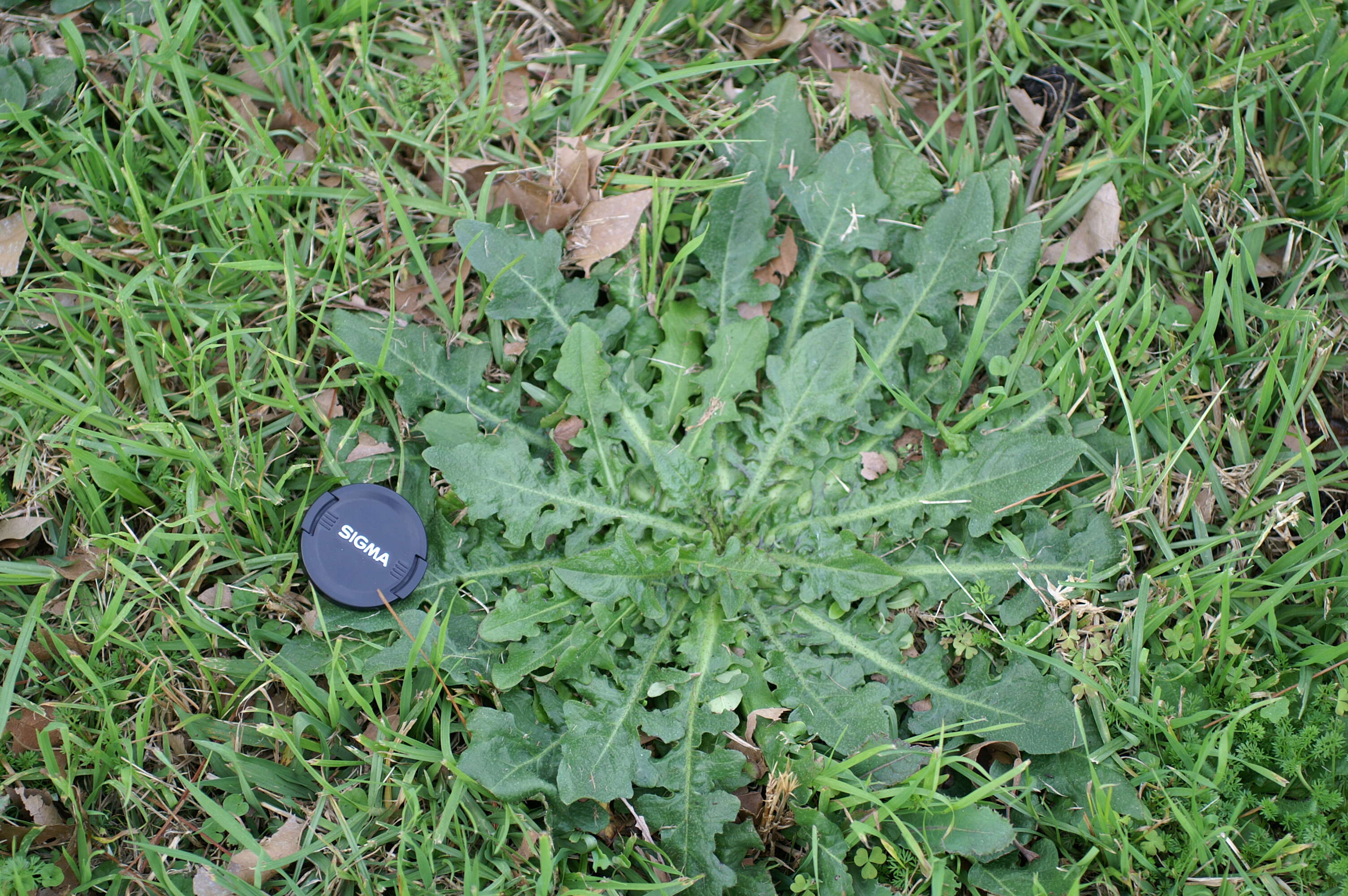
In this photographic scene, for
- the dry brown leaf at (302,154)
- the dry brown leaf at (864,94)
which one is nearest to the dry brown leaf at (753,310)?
the dry brown leaf at (864,94)

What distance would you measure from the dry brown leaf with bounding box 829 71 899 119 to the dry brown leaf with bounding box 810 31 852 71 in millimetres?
102

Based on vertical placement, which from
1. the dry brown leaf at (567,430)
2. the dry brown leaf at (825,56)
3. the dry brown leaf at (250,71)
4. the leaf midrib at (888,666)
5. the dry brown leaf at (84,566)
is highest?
the dry brown leaf at (825,56)

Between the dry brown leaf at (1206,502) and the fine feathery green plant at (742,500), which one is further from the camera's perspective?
the dry brown leaf at (1206,502)

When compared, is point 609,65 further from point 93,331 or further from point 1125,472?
point 1125,472

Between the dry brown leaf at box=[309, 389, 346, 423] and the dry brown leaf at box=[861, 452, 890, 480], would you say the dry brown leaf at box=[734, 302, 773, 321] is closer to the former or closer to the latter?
the dry brown leaf at box=[861, 452, 890, 480]

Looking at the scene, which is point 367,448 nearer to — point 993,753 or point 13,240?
point 13,240

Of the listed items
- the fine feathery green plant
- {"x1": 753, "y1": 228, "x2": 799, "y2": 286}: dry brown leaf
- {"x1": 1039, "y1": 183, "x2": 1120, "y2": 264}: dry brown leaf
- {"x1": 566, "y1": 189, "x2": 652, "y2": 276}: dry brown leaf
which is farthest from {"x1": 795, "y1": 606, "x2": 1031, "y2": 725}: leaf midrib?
{"x1": 1039, "y1": 183, "x2": 1120, "y2": 264}: dry brown leaf

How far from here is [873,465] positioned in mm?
3400

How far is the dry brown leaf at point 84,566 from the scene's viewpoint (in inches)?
126

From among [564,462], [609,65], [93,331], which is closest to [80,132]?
[93,331]

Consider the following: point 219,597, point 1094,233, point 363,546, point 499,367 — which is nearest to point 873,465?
point 1094,233

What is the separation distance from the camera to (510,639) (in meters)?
3.03

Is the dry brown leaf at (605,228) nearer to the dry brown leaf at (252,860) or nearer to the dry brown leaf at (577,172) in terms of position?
the dry brown leaf at (577,172)

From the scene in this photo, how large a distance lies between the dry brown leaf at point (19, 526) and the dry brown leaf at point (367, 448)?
1.10 meters
